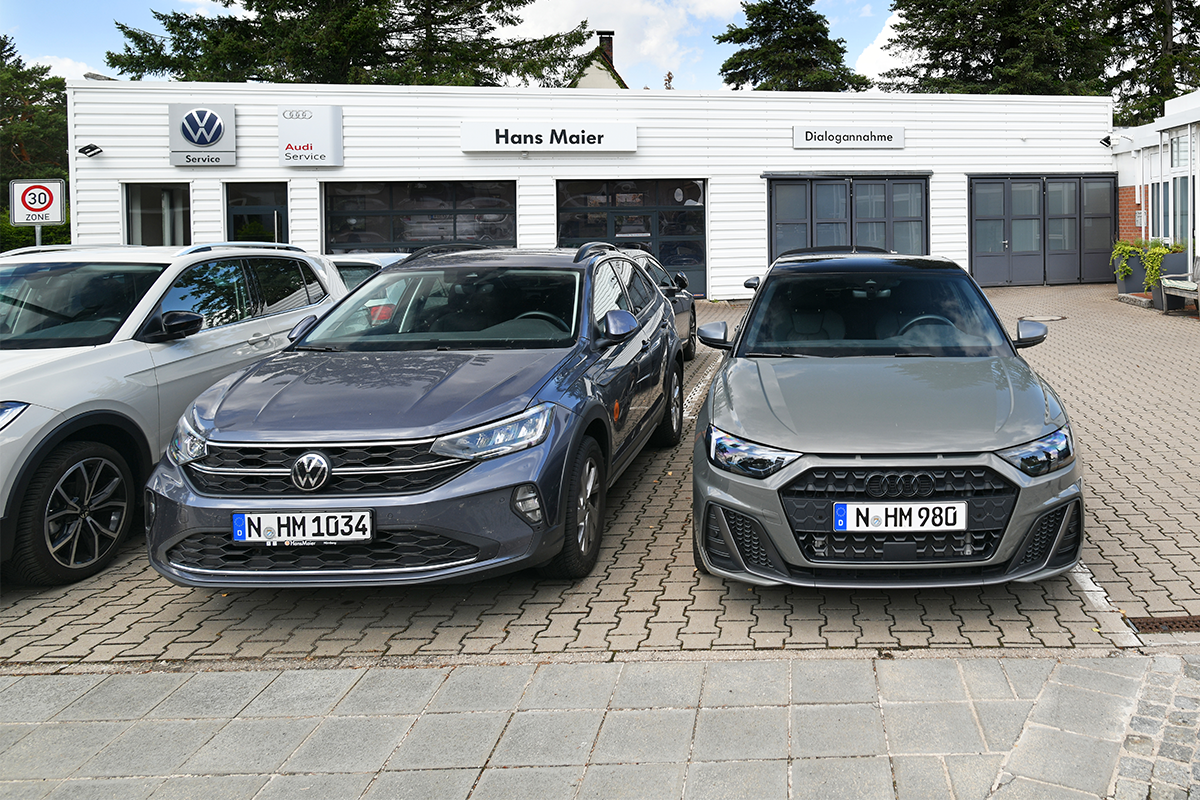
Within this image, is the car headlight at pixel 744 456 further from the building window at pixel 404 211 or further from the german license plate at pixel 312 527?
the building window at pixel 404 211

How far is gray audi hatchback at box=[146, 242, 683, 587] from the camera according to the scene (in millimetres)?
4316

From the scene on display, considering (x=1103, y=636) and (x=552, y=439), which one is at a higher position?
(x=552, y=439)

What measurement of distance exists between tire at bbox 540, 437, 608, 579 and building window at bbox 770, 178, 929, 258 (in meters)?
18.3

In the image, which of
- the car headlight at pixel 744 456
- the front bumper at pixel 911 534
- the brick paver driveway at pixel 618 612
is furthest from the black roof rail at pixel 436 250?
the front bumper at pixel 911 534

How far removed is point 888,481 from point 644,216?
18.8 metres

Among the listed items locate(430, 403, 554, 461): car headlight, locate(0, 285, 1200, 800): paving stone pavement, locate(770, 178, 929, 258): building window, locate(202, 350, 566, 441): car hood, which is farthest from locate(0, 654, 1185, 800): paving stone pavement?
locate(770, 178, 929, 258): building window

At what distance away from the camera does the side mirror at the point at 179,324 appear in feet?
19.5

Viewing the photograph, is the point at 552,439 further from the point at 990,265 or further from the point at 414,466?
the point at 990,265

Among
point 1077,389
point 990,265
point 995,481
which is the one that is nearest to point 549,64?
point 990,265

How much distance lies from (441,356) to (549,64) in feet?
107

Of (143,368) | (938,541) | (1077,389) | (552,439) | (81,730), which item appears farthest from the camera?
(1077,389)

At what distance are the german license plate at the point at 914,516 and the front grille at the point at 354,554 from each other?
165 centimetres

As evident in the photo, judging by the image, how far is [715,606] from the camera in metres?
4.76

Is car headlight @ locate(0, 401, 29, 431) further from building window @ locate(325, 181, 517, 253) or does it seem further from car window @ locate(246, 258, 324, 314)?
building window @ locate(325, 181, 517, 253)
